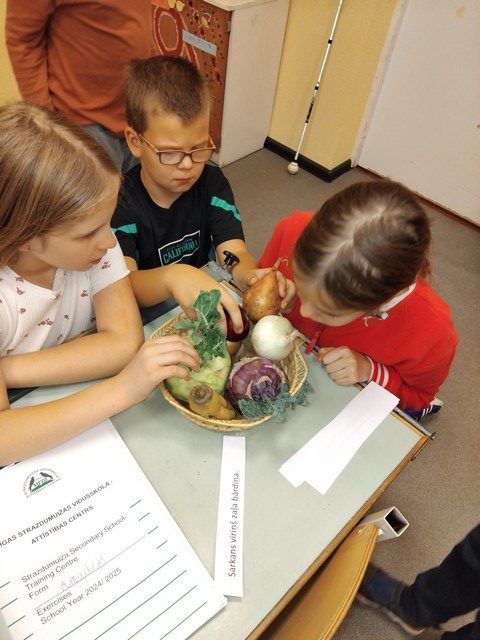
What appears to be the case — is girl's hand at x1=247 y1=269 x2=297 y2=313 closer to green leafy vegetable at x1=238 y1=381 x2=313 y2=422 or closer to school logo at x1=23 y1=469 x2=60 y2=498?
green leafy vegetable at x1=238 y1=381 x2=313 y2=422

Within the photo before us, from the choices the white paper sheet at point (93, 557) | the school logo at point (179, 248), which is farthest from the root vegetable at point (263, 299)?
the school logo at point (179, 248)

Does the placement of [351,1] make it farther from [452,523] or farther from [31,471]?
[31,471]

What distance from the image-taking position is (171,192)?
1142 millimetres

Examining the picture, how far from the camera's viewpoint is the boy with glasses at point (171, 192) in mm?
968

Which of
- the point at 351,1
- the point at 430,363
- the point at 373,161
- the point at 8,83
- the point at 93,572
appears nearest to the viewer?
the point at 93,572

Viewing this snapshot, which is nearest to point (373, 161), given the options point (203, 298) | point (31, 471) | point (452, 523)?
point (452, 523)

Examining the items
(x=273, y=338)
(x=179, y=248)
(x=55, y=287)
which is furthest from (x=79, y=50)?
(x=273, y=338)

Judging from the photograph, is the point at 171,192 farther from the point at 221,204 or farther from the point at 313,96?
the point at 313,96

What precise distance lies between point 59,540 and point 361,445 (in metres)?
0.49

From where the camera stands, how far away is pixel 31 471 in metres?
0.66

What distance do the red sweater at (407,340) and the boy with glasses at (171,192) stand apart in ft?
0.87

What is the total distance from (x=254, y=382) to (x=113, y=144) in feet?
3.46

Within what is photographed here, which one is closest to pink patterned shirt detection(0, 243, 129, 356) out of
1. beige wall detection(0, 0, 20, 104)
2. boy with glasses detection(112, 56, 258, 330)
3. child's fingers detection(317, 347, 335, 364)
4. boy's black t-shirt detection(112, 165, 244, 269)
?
boy with glasses detection(112, 56, 258, 330)

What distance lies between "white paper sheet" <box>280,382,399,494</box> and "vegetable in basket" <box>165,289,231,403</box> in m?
0.18
